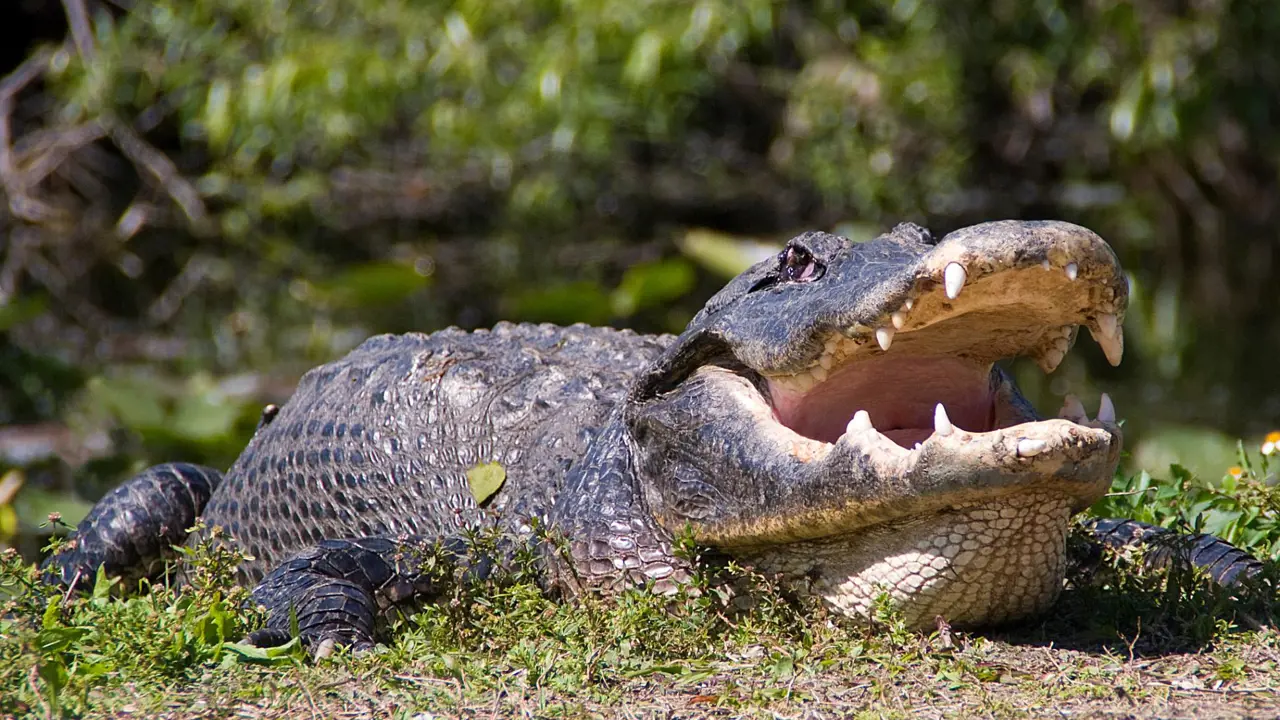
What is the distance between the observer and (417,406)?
12.4 feet

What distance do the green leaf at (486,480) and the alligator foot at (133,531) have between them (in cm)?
111

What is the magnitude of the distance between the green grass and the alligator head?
122mm

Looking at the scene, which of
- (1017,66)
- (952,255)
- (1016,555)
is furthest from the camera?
(1017,66)

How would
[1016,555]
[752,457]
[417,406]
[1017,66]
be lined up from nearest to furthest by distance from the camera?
[1016,555]
[752,457]
[417,406]
[1017,66]

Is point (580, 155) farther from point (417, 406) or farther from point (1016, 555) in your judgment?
point (1016, 555)

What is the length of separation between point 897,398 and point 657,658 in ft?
2.52

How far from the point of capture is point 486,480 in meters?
3.47

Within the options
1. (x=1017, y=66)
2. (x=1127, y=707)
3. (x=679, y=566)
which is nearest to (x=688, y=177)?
(x=1017, y=66)

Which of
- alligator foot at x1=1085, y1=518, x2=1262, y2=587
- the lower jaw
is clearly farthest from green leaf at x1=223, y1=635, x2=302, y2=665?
alligator foot at x1=1085, y1=518, x2=1262, y2=587

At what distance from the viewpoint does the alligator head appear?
2.40 metres

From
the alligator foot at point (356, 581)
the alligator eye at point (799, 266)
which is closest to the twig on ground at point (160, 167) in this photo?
the alligator foot at point (356, 581)

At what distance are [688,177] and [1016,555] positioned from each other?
22.9 ft

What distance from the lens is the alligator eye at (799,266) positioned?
285 cm

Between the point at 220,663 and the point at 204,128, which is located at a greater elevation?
the point at 204,128
